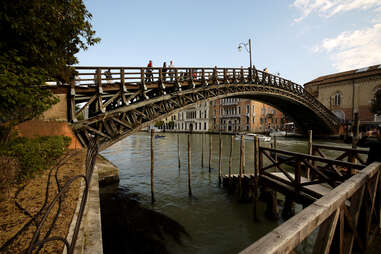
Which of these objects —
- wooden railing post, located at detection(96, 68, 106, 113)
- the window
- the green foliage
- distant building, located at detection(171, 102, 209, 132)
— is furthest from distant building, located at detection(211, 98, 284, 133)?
the green foliage

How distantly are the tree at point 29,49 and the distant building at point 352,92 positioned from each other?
44.4m

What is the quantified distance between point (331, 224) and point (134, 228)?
5.95 m

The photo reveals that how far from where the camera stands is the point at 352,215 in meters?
2.40

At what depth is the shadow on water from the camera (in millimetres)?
5215

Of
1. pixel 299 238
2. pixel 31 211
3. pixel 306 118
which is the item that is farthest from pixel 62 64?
pixel 306 118

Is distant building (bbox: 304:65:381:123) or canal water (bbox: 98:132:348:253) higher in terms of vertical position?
distant building (bbox: 304:65:381:123)

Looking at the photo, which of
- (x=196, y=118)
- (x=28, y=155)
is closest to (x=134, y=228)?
(x=28, y=155)

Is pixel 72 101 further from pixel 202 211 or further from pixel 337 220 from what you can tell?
pixel 337 220

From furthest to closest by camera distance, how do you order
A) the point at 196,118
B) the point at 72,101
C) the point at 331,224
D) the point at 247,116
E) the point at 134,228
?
1. the point at 196,118
2. the point at 247,116
3. the point at 72,101
4. the point at 134,228
5. the point at 331,224

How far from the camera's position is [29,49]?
16.1ft

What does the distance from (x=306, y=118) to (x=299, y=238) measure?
3794cm

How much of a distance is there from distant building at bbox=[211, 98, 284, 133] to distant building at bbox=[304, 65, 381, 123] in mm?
10773

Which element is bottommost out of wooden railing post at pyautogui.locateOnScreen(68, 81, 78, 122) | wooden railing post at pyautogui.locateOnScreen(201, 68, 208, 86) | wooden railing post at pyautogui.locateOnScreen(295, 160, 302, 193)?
wooden railing post at pyautogui.locateOnScreen(295, 160, 302, 193)

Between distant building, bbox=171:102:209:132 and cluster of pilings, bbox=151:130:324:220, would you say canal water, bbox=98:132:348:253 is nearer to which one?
cluster of pilings, bbox=151:130:324:220
